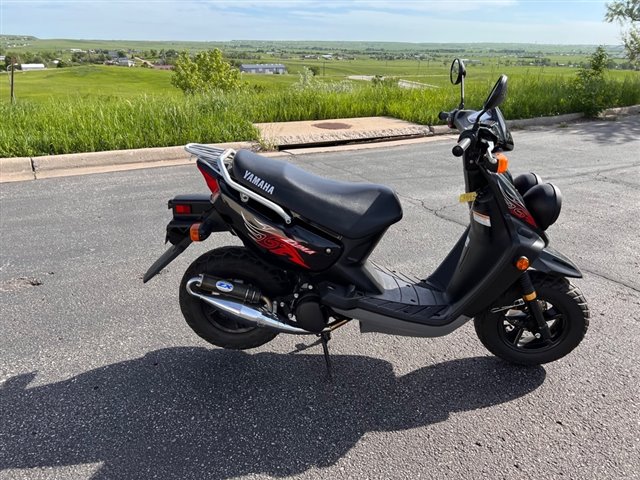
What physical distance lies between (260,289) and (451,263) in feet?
3.84

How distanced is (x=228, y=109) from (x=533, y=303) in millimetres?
7540

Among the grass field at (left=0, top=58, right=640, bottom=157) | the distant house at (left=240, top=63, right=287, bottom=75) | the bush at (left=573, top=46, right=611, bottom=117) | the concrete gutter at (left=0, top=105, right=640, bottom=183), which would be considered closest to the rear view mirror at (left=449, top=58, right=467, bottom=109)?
the concrete gutter at (left=0, top=105, right=640, bottom=183)

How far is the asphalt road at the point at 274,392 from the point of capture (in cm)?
232

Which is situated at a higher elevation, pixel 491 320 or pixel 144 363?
pixel 491 320

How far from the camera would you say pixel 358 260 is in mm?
2732

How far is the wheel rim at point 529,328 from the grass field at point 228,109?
617 centimetres

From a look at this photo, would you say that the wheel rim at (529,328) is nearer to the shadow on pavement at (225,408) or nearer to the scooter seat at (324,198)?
the shadow on pavement at (225,408)

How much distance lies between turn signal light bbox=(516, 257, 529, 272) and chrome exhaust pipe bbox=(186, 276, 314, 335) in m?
1.15

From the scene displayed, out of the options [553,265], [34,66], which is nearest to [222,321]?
[553,265]

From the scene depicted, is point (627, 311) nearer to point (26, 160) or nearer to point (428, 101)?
point (26, 160)

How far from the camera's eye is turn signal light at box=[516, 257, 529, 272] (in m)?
2.59

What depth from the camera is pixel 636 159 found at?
26.2 feet

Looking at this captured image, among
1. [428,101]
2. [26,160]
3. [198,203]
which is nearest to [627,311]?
[198,203]

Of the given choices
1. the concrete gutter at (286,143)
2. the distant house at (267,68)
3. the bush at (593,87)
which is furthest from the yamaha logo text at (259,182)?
the distant house at (267,68)
